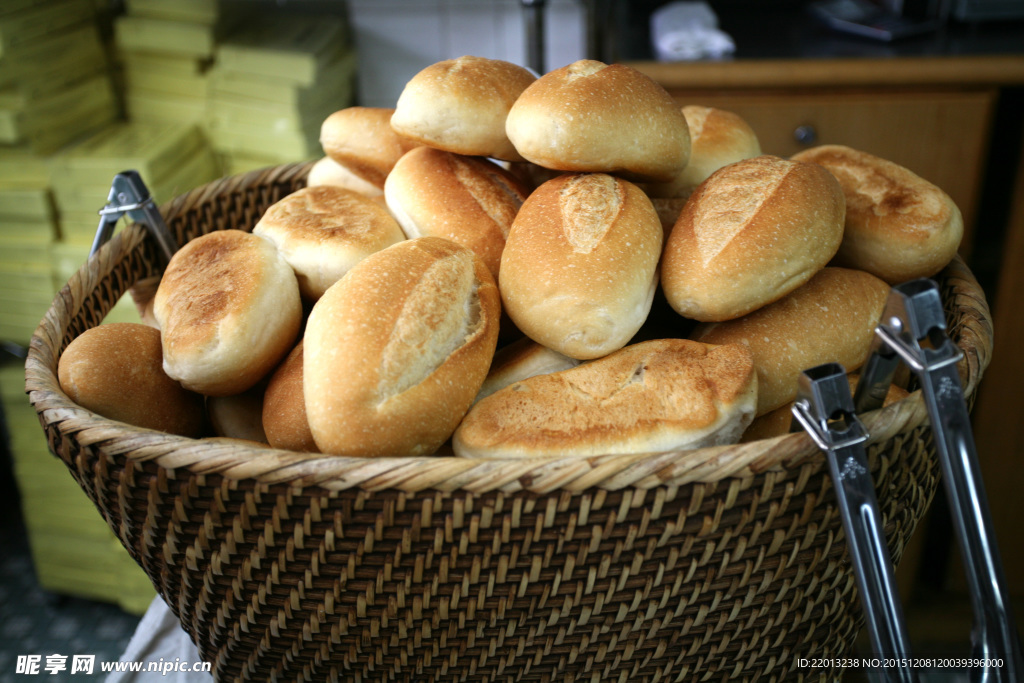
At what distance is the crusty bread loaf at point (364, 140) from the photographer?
35.8 inches

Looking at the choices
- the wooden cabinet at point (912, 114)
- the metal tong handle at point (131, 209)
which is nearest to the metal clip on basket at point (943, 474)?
the metal tong handle at point (131, 209)

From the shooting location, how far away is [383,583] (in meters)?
0.55

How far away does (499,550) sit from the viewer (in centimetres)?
53

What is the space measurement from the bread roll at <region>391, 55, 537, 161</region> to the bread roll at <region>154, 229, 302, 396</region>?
196 millimetres

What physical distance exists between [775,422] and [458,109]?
1.40 ft

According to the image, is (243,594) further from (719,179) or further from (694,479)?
(719,179)

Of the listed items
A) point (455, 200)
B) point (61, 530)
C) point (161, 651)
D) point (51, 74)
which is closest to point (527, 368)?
point (455, 200)

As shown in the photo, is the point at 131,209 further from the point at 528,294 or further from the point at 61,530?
the point at 61,530

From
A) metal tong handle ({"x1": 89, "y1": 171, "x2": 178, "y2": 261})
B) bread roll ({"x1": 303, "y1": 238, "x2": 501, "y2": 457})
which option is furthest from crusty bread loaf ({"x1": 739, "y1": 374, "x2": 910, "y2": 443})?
metal tong handle ({"x1": 89, "y1": 171, "x2": 178, "y2": 261})

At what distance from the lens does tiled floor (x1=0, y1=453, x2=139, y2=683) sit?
1.62 metres

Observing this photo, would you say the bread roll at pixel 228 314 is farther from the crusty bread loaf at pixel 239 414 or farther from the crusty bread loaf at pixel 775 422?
the crusty bread loaf at pixel 775 422

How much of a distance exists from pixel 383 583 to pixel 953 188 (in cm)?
141

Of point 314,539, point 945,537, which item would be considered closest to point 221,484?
point 314,539

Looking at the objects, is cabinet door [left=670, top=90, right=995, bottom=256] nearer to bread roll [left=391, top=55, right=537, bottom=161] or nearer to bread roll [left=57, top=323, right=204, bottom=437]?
bread roll [left=391, top=55, right=537, bottom=161]
